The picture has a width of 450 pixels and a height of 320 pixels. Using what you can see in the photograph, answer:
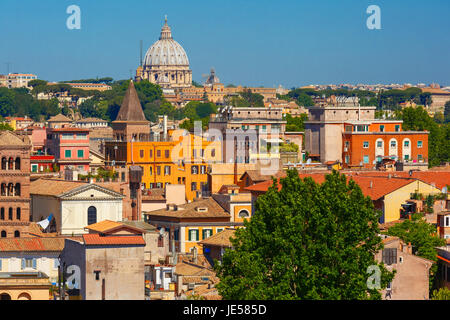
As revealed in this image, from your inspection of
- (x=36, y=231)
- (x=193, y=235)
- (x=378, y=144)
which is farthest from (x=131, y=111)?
(x=36, y=231)

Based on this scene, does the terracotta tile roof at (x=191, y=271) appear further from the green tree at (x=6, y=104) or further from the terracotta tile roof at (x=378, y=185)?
the green tree at (x=6, y=104)

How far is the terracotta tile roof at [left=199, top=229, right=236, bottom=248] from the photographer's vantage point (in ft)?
137

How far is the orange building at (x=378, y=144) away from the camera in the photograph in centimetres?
7238

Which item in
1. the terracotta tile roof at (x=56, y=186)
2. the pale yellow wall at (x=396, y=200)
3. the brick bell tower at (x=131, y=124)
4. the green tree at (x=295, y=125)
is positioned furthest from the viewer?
the green tree at (x=295, y=125)

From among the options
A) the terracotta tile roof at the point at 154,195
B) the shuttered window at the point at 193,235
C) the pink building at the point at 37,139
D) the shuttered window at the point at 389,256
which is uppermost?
the pink building at the point at 37,139

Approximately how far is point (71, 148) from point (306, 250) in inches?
1578

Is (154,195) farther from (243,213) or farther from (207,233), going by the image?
(207,233)

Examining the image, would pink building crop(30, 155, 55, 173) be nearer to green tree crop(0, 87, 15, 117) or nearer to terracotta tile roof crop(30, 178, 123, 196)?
terracotta tile roof crop(30, 178, 123, 196)

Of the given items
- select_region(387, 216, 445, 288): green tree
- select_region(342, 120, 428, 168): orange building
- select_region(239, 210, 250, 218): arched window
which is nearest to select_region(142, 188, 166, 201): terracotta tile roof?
select_region(239, 210, 250, 218): arched window

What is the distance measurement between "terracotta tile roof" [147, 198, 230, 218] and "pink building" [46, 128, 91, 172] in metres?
16.2

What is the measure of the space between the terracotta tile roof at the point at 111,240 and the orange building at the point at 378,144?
3906cm

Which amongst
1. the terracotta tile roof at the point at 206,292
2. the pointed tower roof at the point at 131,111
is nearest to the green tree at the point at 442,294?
the terracotta tile roof at the point at 206,292
